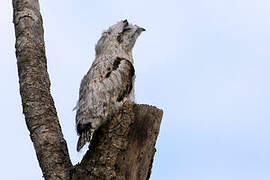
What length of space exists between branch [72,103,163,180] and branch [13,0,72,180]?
0.27 meters

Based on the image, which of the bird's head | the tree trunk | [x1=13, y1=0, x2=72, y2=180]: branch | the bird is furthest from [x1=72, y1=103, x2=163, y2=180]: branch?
the bird's head

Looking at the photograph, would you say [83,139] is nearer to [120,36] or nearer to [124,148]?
[124,148]

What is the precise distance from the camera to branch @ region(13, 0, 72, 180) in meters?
5.66

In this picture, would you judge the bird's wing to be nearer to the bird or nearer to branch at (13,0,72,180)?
the bird

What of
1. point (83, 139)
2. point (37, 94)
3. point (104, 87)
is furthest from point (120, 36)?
point (83, 139)

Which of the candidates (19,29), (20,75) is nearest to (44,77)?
(20,75)

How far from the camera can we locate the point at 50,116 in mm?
5918

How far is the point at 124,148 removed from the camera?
551 cm

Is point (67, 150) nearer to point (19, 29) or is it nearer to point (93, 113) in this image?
point (93, 113)

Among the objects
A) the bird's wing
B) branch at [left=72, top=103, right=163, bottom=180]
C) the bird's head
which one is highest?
the bird's head

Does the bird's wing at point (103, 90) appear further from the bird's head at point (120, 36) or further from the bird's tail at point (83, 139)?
the bird's head at point (120, 36)

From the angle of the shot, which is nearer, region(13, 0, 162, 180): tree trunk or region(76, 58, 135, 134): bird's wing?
region(13, 0, 162, 180): tree trunk

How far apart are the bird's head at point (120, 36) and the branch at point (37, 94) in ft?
3.40

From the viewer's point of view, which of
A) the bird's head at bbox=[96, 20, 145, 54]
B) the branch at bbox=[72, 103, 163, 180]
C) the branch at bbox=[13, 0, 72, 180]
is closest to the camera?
the branch at bbox=[72, 103, 163, 180]
